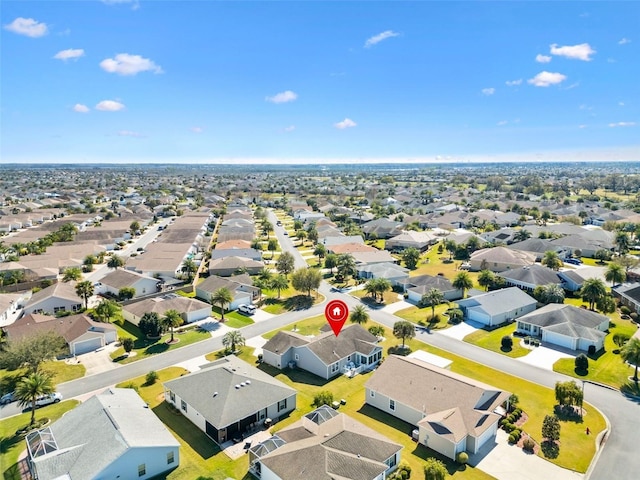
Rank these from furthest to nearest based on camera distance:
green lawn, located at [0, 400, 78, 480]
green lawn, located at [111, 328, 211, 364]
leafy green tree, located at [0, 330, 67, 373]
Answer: green lawn, located at [111, 328, 211, 364], leafy green tree, located at [0, 330, 67, 373], green lawn, located at [0, 400, 78, 480]

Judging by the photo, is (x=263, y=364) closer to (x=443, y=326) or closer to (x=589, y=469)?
(x=443, y=326)

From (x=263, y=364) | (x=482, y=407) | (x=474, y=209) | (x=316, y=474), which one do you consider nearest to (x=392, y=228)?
(x=474, y=209)

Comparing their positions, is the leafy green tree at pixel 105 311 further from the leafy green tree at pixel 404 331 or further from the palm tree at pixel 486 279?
the palm tree at pixel 486 279

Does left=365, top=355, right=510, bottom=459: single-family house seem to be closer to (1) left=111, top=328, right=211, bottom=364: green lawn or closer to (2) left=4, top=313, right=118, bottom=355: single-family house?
(1) left=111, top=328, right=211, bottom=364: green lawn

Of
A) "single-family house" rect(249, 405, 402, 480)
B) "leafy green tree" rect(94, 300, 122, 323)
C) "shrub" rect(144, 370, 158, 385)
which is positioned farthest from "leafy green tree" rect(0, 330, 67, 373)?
"single-family house" rect(249, 405, 402, 480)

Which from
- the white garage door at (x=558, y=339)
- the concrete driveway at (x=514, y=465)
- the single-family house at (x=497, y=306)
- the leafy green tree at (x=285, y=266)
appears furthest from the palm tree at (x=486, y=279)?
the concrete driveway at (x=514, y=465)

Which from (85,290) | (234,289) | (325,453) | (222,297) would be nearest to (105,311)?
(85,290)

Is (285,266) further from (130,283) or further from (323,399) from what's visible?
(323,399)
